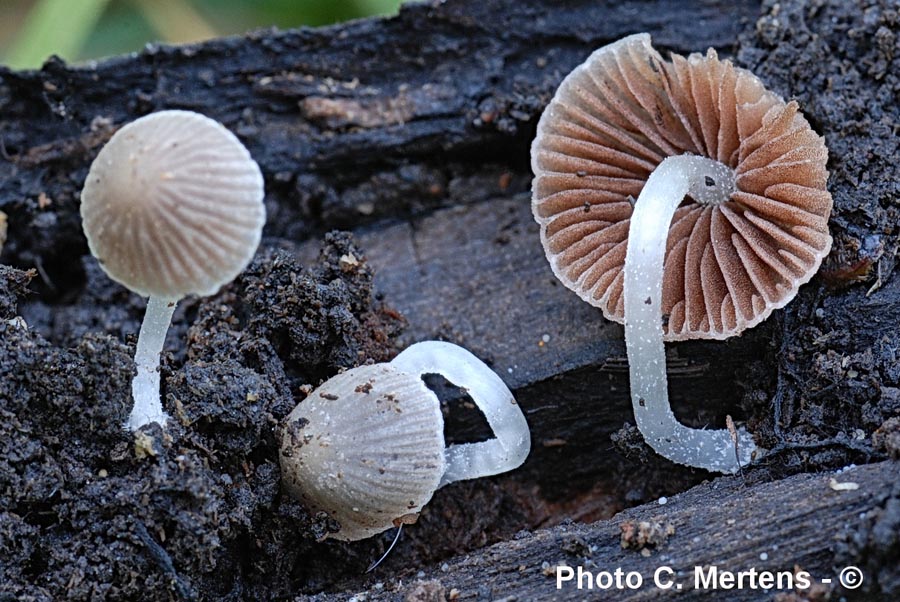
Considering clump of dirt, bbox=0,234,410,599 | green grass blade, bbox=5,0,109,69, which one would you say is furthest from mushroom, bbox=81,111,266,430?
green grass blade, bbox=5,0,109,69

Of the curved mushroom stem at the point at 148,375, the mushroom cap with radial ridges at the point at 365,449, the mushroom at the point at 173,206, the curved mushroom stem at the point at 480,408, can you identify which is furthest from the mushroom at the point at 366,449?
the mushroom at the point at 173,206

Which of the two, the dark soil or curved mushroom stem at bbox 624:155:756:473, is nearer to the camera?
the dark soil

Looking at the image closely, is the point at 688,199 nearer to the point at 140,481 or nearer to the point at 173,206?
the point at 173,206

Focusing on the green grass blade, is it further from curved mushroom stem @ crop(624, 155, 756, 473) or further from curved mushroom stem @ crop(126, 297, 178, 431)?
curved mushroom stem @ crop(624, 155, 756, 473)

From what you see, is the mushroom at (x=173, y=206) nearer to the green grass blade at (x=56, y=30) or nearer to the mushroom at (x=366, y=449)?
the mushroom at (x=366, y=449)

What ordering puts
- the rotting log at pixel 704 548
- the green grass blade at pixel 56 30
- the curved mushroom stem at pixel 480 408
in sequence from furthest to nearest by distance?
the green grass blade at pixel 56 30 → the curved mushroom stem at pixel 480 408 → the rotting log at pixel 704 548

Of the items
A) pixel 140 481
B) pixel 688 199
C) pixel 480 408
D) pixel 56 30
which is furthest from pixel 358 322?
pixel 56 30
